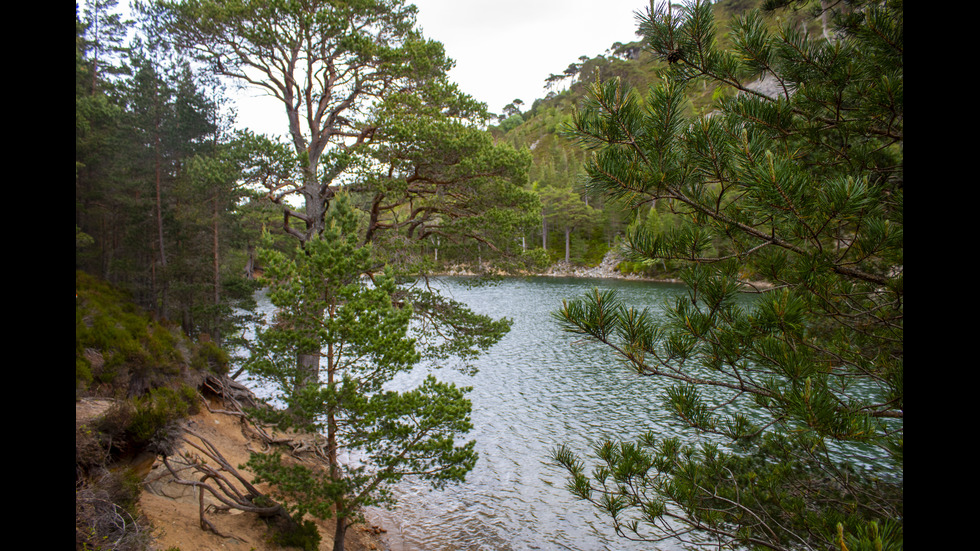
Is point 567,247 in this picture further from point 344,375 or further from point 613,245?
point 613,245

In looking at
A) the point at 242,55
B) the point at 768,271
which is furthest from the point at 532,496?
the point at 242,55

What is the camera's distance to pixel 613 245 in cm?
268

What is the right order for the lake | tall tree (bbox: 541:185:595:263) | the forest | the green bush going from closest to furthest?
the forest, the green bush, the lake, tall tree (bbox: 541:185:595:263)

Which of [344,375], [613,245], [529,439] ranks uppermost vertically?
[613,245]

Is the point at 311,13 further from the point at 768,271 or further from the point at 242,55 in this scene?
the point at 768,271

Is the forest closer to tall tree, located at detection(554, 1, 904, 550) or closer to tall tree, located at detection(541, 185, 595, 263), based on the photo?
tall tree, located at detection(554, 1, 904, 550)

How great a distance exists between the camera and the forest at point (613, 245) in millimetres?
2666

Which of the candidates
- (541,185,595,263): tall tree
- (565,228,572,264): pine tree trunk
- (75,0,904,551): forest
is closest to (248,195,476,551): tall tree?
(75,0,904,551): forest

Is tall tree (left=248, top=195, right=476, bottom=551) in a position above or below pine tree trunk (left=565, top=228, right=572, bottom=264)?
below

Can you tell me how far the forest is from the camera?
8.75 ft

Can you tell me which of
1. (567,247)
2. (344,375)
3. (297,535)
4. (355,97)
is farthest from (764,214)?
(567,247)

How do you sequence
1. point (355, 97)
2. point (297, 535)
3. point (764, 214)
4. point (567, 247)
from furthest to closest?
point (567, 247) → point (355, 97) → point (297, 535) → point (764, 214)
